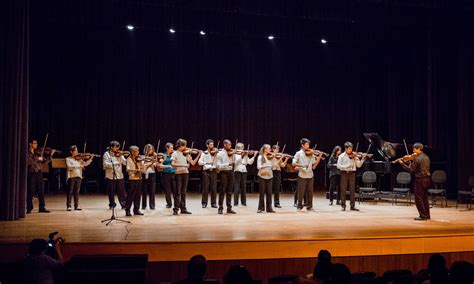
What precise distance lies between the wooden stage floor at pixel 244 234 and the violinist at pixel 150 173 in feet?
3.52

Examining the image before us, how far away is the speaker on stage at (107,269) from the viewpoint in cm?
575

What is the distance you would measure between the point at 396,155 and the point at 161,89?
8628mm

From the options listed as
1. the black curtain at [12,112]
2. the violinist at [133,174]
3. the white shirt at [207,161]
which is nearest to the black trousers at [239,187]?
the white shirt at [207,161]

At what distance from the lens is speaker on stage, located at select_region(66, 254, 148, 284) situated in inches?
227

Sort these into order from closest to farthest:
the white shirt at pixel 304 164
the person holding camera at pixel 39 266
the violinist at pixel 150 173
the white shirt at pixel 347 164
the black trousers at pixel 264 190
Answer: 1. the person holding camera at pixel 39 266
2. the violinist at pixel 150 173
3. the black trousers at pixel 264 190
4. the white shirt at pixel 304 164
5. the white shirt at pixel 347 164

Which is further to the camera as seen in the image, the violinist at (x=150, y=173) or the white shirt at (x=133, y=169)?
the violinist at (x=150, y=173)

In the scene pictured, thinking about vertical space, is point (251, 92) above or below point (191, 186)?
above

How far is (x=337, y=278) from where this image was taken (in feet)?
13.4

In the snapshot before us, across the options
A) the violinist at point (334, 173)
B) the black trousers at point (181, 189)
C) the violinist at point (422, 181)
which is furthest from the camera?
the violinist at point (334, 173)

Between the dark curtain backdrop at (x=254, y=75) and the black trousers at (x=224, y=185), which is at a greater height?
the dark curtain backdrop at (x=254, y=75)

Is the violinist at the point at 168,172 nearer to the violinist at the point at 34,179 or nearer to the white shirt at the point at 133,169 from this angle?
the white shirt at the point at 133,169

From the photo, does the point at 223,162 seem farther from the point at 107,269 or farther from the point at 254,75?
the point at 254,75

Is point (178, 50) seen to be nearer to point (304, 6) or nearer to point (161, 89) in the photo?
point (161, 89)

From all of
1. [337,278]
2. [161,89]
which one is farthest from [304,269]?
[161,89]
